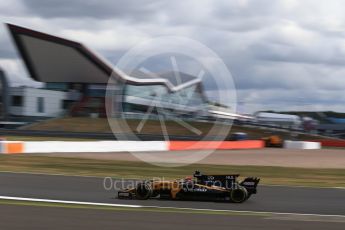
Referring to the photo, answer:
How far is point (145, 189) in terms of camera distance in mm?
10031

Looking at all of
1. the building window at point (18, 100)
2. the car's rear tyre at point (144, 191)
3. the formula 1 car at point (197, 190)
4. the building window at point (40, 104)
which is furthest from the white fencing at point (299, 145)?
the building window at point (18, 100)

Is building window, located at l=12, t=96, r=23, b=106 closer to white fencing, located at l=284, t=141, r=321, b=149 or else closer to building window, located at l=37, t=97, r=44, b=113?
building window, located at l=37, t=97, r=44, b=113

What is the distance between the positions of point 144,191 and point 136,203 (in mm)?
495

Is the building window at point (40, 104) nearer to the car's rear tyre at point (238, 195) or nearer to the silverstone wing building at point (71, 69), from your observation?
the silverstone wing building at point (71, 69)

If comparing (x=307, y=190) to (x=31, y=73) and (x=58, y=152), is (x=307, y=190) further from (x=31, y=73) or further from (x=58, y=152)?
(x=31, y=73)

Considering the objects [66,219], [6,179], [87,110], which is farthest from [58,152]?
[87,110]

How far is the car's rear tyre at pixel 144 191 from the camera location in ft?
32.9

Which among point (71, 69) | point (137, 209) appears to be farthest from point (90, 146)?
point (71, 69)

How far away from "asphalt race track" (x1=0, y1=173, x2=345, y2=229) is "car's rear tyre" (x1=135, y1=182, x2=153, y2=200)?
0.71 ft

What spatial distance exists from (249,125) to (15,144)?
49.8m

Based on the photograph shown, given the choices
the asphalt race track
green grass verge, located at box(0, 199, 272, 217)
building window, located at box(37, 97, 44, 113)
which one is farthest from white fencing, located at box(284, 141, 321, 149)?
building window, located at box(37, 97, 44, 113)

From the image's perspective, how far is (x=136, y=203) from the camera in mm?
9578

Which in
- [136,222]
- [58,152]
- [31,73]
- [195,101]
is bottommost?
[136,222]

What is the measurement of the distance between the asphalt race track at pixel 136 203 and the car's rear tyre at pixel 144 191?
0.71 ft
